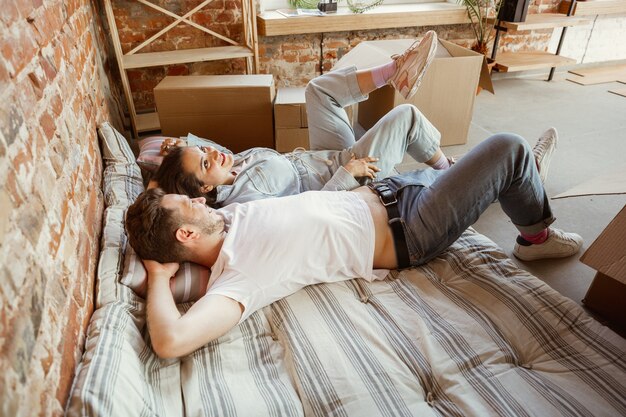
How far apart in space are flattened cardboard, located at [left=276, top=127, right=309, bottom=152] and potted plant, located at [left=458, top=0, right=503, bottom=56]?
2081 millimetres

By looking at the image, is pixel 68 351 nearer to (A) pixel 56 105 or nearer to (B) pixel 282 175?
(A) pixel 56 105

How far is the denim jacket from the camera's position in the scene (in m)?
1.66

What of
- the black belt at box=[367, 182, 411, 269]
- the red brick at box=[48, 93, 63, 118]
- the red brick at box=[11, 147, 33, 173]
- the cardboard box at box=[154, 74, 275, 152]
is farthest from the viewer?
the cardboard box at box=[154, 74, 275, 152]

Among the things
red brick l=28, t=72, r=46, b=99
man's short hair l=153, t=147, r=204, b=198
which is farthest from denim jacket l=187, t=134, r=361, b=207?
red brick l=28, t=72, r=46, b=99

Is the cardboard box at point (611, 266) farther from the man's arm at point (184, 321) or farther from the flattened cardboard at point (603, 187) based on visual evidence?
the man's arm at point (184, 321)

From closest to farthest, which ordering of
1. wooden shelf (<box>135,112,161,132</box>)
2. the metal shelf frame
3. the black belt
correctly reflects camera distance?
the black belt < the metal shelf frame < wooden shelf (<box>135,112,161,132</box>)

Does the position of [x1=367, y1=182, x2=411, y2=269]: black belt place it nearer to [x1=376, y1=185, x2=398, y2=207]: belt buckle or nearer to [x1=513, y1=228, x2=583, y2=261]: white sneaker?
[x1=376, y1=185, x2=398, y2=207]: belt buckle

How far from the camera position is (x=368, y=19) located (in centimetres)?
326

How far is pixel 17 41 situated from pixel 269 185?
37.9 inches

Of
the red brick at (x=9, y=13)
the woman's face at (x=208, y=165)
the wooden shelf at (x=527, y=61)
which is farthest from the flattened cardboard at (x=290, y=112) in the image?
the wooden shelf at (x=527, y=61)

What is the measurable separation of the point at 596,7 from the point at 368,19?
2271mm

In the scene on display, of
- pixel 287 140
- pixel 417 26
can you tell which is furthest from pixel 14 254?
pixel 417 26

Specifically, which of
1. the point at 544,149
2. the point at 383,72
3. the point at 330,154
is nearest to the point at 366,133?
the point at 330,154

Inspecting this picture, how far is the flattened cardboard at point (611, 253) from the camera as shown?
38.0 inches
